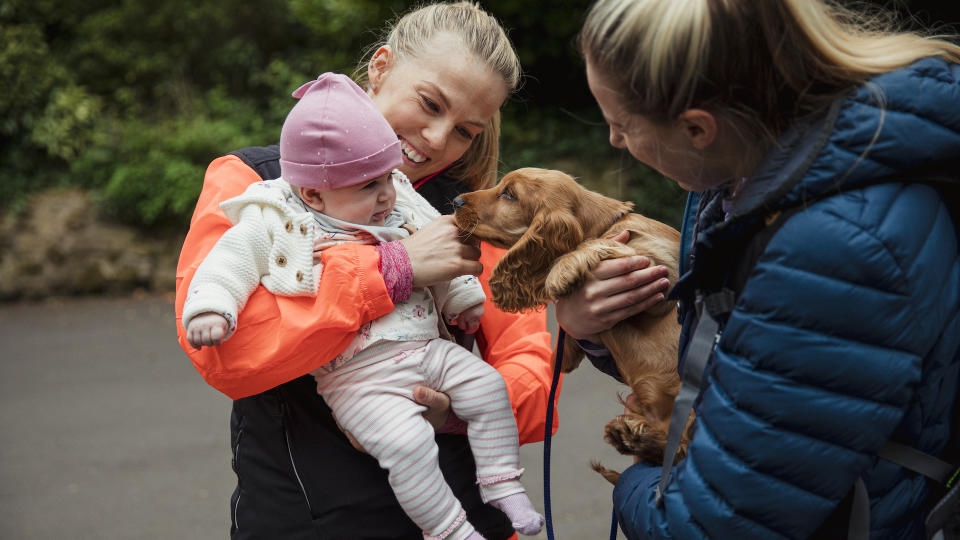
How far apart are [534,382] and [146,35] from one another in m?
15.7

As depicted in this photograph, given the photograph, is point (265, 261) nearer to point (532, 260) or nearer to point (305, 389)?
point (305, 389)

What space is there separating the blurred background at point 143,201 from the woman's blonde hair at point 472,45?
1290 mm

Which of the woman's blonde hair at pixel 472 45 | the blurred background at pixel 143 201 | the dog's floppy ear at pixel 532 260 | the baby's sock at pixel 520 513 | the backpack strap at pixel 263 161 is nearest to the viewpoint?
the baby's sock at pixel 520 513

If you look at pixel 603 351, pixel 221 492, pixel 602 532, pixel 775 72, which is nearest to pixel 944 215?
pixel 775 72

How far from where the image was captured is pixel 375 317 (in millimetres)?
2238

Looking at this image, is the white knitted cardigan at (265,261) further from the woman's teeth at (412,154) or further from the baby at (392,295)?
the woman's teeth at (412,154)

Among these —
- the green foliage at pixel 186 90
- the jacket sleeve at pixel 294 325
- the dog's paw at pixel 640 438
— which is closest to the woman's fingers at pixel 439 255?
the jacket sleeve at pixel 294 325

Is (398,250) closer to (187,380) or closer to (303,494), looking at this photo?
(303,494)

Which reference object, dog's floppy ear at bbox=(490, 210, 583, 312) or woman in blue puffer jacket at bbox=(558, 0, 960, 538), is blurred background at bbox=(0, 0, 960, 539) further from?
woman in blue puffer jacket at bbox=(558, 0, 960, 538)

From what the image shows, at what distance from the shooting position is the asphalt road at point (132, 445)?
5.87m

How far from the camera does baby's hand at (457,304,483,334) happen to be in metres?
2.63

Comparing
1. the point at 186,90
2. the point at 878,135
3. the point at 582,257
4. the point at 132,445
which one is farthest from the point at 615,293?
the point at 186,90

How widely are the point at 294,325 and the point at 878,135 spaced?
1.43 m

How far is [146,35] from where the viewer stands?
52.1 ft
